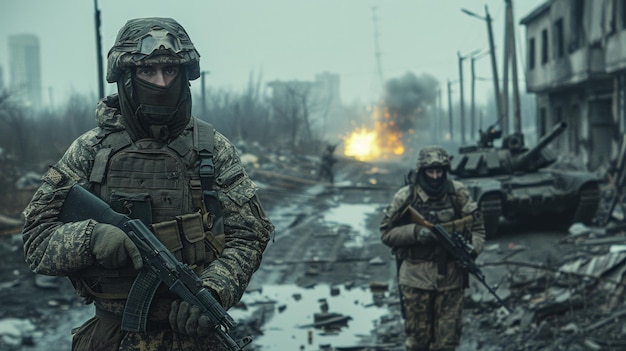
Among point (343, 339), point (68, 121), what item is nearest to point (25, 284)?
point (343, 339)

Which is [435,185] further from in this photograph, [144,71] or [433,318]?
[144,71]

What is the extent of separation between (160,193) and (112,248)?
37 centimetres

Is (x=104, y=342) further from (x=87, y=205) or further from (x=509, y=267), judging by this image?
(x=509, y=267)

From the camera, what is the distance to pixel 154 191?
129 inches

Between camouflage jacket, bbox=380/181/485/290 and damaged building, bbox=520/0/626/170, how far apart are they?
15007 mm

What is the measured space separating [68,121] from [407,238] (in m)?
41.5

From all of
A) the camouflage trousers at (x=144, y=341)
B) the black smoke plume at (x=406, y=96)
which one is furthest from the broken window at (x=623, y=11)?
the black smoke plume at (x=406, y=96)

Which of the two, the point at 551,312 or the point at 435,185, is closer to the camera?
the point at 435,185

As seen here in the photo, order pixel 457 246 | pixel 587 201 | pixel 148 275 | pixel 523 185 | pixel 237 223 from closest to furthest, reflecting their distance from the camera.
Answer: pixel 148 275 < pixel 237 223 < pixel 457 246 < pixel 587 201 < pixel 523 185

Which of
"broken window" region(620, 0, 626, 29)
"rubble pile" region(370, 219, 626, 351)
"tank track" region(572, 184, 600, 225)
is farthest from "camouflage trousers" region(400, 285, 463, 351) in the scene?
"broken window" region(620, 0, 626, 29)

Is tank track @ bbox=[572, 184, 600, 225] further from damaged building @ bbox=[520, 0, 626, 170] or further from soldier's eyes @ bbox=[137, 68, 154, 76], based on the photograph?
soldier's eyes @ bbox=[137, 68, 154, 76]

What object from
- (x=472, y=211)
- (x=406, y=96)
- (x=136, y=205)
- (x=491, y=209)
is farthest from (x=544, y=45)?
(x=136, y=205)

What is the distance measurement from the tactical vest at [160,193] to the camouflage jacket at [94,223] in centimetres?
7

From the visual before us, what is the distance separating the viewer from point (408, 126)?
5941 cm
